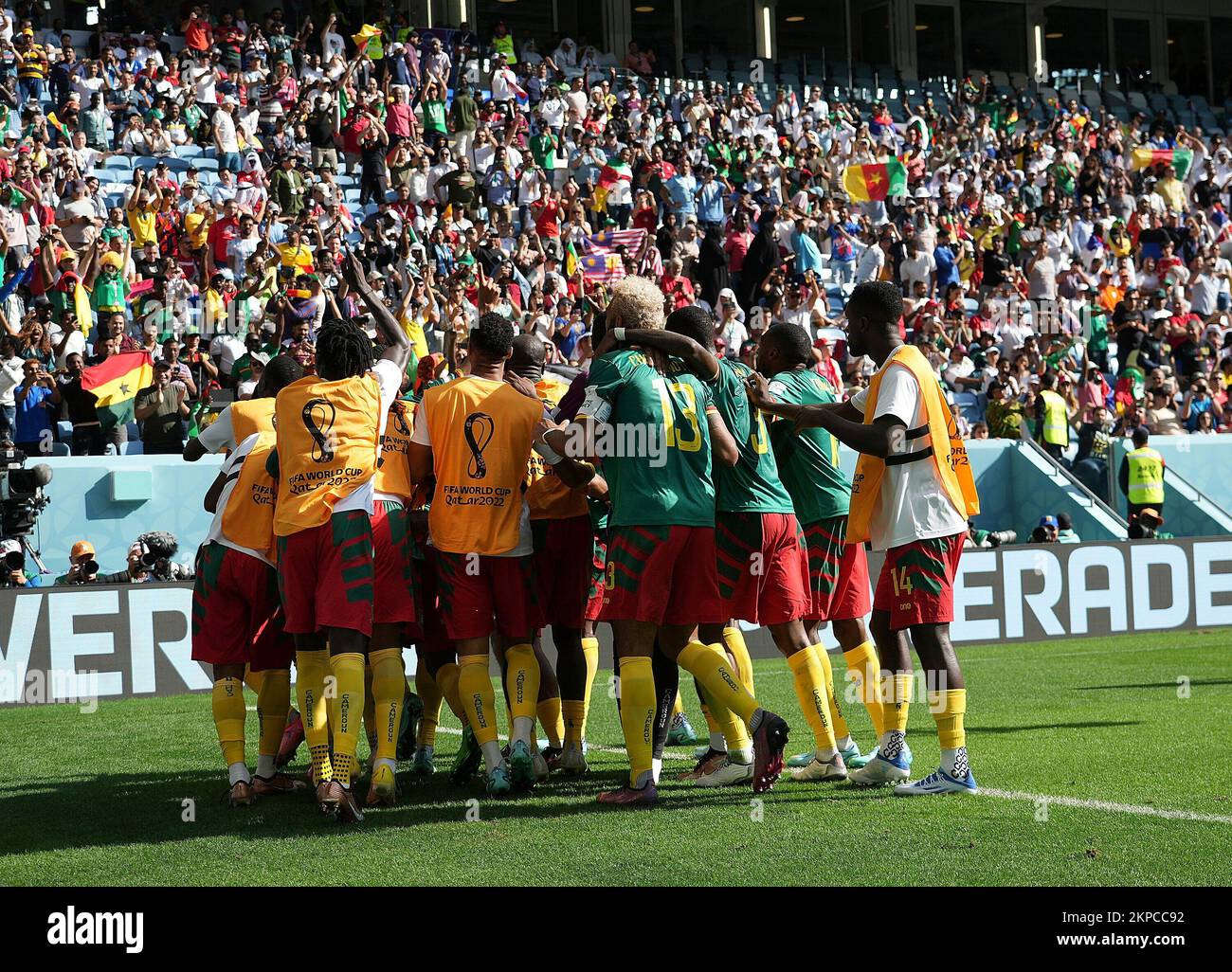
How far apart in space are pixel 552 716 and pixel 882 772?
182 cm

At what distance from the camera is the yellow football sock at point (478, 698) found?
6.82m

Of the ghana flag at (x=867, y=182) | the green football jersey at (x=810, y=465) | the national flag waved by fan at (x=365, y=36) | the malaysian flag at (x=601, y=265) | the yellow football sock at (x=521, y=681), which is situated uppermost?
the national flag waved by fan at (x=365, y=36)

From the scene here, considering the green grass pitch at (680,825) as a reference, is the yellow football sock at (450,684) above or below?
→ above

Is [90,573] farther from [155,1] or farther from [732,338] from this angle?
[155,1]

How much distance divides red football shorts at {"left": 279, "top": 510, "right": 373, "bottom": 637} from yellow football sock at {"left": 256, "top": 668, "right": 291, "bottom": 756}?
30.3 inches

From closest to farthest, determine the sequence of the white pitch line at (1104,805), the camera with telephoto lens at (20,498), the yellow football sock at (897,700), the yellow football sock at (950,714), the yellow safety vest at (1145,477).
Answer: the white pitch line at (1104,805) < the yellow football sock at (950,714) < the yellow football sock at (897,700) < the camera with telephoto lens at (20,498) < the yellow safety vest at (1145,477)

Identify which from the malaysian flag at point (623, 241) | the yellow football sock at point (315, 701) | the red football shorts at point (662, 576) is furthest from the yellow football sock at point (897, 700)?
Answer: the malaysian flag at point (623, 241)

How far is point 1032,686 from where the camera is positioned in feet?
37.3

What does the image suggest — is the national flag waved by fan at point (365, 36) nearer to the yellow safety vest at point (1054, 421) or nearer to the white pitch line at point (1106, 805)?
the yellow safety vest at point (1054, 421)

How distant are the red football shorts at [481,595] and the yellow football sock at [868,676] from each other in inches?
62.6

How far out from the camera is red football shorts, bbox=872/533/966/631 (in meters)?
6.53

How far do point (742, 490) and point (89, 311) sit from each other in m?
12.3

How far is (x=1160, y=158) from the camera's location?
29906mm

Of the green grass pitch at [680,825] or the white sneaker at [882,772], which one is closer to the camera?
the green grass pitch at [680,825]
